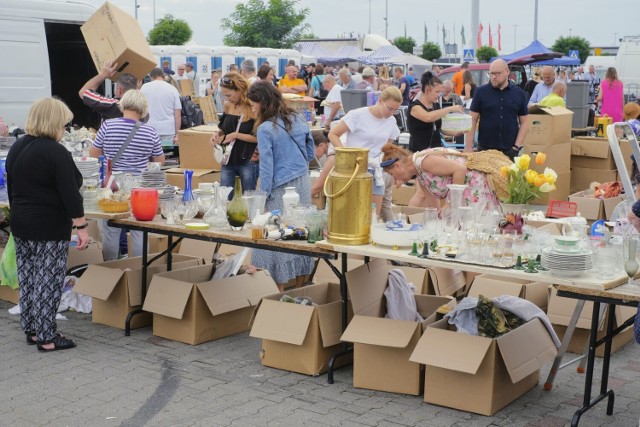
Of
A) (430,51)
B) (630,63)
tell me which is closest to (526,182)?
(630,63)

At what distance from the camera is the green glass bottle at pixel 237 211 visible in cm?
531

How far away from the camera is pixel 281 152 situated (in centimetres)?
621

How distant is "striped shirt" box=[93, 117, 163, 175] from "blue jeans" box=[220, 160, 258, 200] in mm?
772

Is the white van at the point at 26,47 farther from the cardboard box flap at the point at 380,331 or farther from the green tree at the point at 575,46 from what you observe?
the green tree at the point at 575,46

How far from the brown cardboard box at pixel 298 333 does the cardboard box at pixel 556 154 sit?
19.0ft

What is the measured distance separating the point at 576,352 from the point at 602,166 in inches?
224

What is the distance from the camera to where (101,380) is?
493cm

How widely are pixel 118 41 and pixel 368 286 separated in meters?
4.61

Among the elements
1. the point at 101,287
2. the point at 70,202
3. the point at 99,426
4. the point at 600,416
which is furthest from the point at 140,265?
the point at 600,416

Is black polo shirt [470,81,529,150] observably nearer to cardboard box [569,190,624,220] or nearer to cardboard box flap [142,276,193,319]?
cardboard box [569,190,624,220]

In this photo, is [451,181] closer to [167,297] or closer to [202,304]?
[202,304]

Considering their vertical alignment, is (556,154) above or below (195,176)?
above

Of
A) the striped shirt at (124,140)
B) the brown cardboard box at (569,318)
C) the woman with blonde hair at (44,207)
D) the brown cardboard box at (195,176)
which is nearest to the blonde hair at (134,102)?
the striped shirt at (124,140)

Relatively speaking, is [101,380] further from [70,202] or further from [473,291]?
[473,291]
